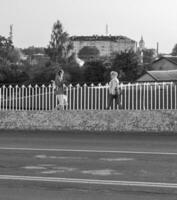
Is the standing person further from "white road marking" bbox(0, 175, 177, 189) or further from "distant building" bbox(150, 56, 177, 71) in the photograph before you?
"distant building" bbox(150, 56, 177, 71)

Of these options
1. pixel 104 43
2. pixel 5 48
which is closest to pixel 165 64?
pixel 5 48

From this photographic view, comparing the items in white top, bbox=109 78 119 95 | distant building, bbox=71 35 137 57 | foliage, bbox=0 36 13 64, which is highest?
distant building, bbox=71 35 137 57

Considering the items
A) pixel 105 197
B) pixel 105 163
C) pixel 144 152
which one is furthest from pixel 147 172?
pixel 144 152

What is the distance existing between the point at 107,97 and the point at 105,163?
11361 mm

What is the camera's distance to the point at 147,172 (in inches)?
377

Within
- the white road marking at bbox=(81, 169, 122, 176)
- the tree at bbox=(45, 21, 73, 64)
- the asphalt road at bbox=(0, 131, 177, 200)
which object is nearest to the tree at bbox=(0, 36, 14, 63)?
the tree at bbox=(45, 21, 73, 64)

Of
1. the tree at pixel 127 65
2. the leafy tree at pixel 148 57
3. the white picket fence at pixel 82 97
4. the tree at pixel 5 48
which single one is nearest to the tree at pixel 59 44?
the leafy tree at pixel 148 57

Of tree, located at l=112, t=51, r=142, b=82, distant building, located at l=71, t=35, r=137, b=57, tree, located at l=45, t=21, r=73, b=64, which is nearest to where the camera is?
tree, located at l=112, t=51, r=142, b=82

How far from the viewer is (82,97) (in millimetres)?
21609

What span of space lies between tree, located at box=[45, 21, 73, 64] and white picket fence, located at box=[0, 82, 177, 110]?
3697 inches

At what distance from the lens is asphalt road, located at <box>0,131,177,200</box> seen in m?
7.86

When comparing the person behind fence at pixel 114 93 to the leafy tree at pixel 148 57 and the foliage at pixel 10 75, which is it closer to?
the foliage at pixel 10 75

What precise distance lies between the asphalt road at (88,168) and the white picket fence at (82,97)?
4.99 meters

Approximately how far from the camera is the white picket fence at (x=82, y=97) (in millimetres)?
20953
